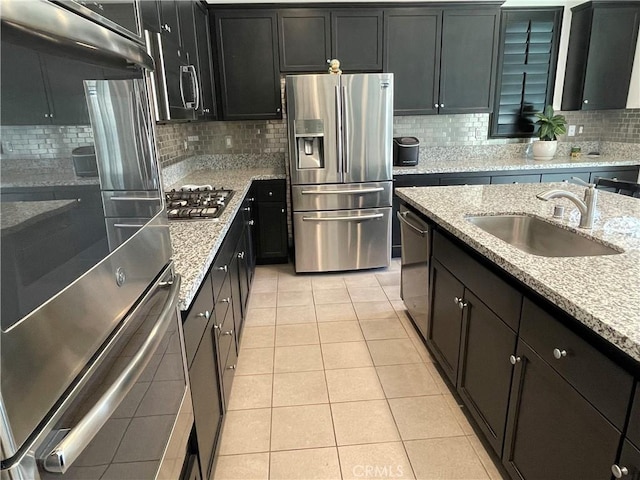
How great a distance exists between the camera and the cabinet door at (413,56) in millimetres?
3834

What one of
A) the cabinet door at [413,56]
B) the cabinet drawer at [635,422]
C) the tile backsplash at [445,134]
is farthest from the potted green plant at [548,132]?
the cabinet drawer at [635,422]

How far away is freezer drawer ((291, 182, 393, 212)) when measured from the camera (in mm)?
3688

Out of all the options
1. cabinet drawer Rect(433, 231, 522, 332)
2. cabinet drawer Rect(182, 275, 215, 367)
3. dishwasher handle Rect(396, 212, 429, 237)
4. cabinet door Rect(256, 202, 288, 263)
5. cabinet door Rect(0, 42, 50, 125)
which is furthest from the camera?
cabinet door Rect(256, 202, 288, 263)

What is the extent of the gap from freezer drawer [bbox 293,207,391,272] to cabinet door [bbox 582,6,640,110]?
248 centimetres

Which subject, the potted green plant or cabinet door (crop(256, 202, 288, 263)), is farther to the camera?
the potted green plant

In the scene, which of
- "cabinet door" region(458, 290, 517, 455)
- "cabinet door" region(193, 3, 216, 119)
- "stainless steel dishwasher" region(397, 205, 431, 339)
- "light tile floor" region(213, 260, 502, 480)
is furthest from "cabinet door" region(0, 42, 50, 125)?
"cabinet door" region(193, 3, 216, 119)

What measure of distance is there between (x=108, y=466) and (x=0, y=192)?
53 centimetres

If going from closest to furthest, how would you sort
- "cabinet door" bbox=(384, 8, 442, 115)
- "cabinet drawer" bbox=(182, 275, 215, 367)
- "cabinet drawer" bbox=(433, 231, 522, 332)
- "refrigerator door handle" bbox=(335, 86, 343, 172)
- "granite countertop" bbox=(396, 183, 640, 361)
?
"granite countertop" bbox=(396, 183, 640, 361) → "cabinet drawer" bbox=(182, 275, 215, 367) → "cabinet drawer" bbox=(433, 231, 522, 332) → "refrigerator door handle" bbox=(335, 86, 343, 172) → "cabinet door" bbox=(384, 8, 442, 115)

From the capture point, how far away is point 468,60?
A: 3.99 meters

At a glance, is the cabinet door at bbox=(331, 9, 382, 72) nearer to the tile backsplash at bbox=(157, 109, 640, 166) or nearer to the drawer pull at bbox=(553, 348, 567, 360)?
the tile backsplash at bbox=(157, 109, 640, 166)

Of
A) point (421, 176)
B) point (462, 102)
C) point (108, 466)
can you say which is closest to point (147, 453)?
point (108, 466)

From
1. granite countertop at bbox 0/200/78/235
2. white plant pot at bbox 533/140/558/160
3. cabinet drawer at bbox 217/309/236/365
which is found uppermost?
granite countertop at bbox 0/200/78/235

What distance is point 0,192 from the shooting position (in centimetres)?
51

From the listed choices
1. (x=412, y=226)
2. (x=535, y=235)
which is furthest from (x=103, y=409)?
(x=412, y=226)
